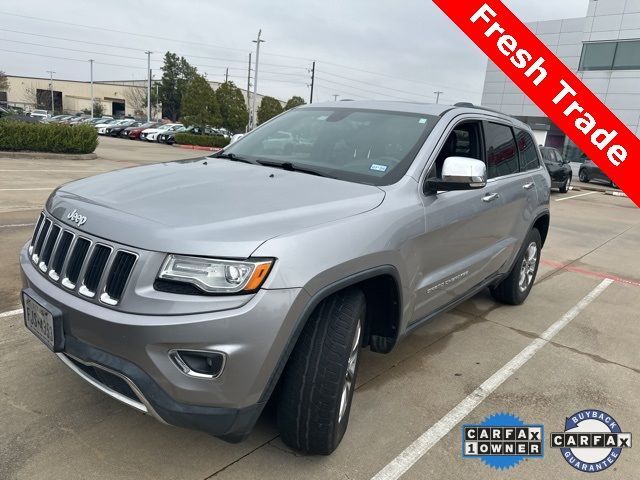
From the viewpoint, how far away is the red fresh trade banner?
8.68 meters

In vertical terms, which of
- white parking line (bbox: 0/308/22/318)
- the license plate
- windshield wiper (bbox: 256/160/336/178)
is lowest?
white parking line (bbox: 0/308/22/318)

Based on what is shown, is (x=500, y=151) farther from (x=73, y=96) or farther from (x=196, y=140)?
(x=73, y=96)

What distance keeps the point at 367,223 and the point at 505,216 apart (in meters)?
2.14

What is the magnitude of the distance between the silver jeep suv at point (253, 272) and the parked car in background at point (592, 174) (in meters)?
25.4

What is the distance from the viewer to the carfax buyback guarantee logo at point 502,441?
2762 millimetres

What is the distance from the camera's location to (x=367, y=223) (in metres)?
2.50

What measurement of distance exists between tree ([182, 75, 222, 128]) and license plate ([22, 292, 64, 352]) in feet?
127

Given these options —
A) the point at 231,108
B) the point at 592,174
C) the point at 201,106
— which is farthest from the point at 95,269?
the point at 231,108

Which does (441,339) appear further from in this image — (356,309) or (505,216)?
(356,309)

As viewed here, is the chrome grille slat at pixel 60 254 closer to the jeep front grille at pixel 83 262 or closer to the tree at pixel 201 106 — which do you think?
the jeep front grille at pixel 83 262

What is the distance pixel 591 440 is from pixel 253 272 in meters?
2.38

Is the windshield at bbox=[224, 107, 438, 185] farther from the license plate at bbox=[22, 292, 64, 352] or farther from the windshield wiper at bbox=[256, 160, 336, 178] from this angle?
the license plate at bbox=[22, 292, 64, 352]

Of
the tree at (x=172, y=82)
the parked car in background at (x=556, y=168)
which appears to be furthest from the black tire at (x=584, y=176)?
the tree at (x=172, y=82)

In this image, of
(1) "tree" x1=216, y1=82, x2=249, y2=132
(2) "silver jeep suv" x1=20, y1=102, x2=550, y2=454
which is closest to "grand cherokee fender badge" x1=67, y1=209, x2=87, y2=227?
(2) "silver jeep suv" x1=20, y1=102, x2=550, y2=454
